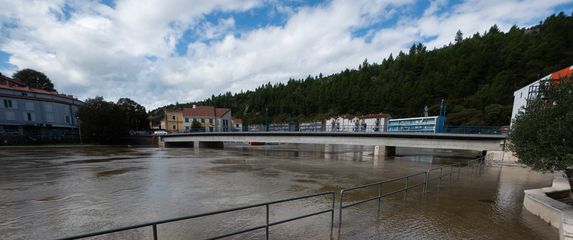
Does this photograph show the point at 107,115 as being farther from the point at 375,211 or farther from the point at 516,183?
the point at 516,183

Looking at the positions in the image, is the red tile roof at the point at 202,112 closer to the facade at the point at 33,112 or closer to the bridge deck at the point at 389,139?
the facade at the point at 33,112

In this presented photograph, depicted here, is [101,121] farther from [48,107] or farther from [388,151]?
[388,151]

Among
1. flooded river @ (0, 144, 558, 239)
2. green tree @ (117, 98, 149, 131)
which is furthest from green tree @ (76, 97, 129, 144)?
flooded river @ (0, 144, 558, 239)

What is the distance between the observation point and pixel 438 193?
11430 mm

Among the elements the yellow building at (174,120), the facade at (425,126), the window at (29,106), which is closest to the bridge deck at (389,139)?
the facade at (425,126)

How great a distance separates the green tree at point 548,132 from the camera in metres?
7.20

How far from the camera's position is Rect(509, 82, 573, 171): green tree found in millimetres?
7200

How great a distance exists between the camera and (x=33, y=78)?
80562mm

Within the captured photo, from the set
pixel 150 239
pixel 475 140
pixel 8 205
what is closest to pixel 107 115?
pixel 8 205

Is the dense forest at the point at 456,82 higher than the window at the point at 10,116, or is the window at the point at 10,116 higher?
the dense forest at the point at 456,82

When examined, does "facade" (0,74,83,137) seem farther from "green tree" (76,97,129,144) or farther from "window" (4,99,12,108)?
"green tree" (76,97,129,144)

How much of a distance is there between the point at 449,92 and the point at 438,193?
117734 millimetres

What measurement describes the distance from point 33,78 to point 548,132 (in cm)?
11851

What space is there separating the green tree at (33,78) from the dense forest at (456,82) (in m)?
96.7
